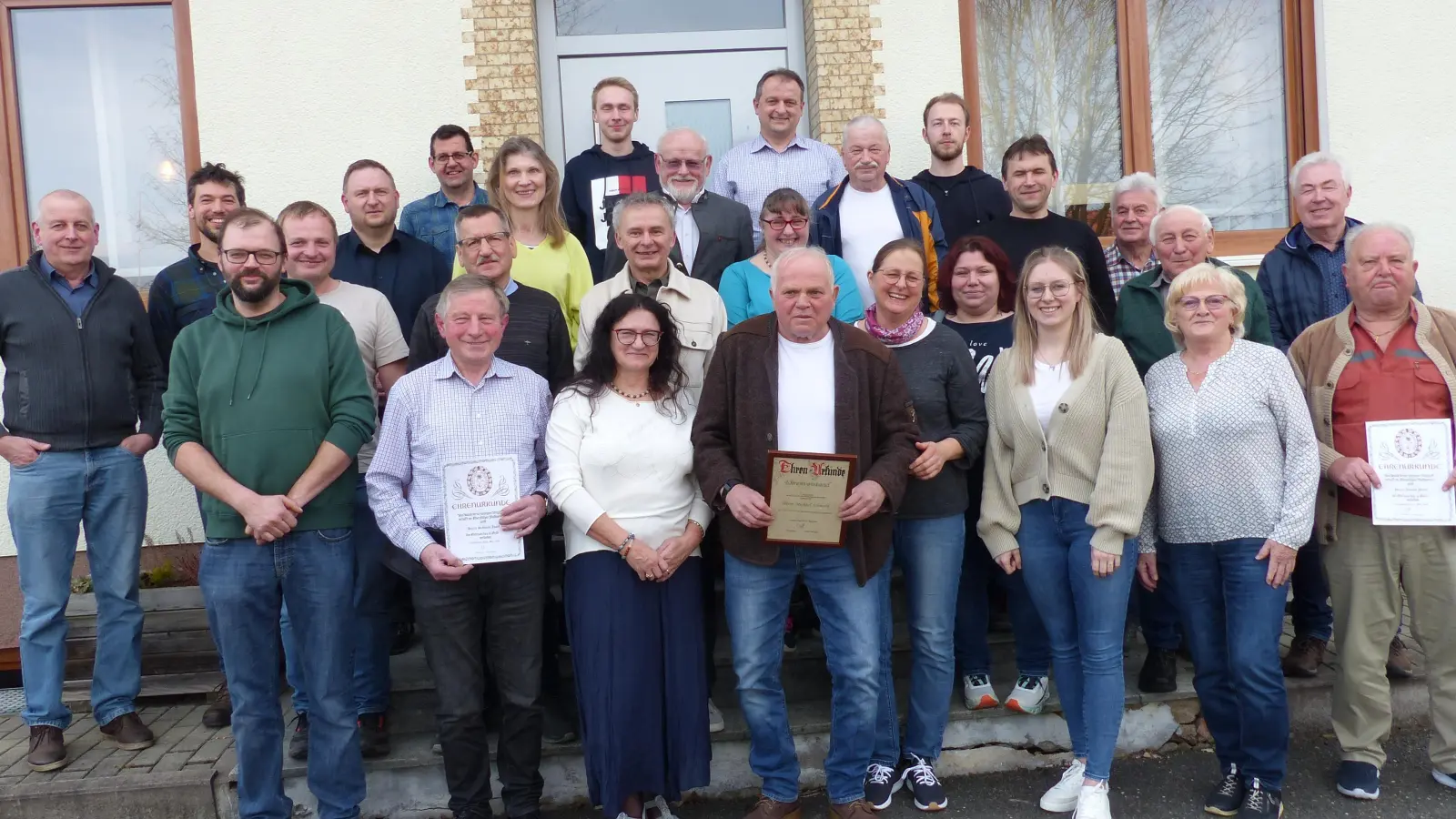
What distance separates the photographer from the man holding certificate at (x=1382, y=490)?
12.9 feet

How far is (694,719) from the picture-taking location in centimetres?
378

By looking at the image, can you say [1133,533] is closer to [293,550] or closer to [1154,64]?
[293,550]

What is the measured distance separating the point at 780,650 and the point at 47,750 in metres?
3.27

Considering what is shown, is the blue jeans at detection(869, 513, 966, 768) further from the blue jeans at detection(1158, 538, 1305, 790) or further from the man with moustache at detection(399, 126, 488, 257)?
the man with moustache at detection(399, 126, 488, 257)

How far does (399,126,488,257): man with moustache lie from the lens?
17.6 feet

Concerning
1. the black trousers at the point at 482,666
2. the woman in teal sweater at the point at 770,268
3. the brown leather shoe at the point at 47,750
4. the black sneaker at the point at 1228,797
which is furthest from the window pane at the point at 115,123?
the black sneaker at the point at 1228,797

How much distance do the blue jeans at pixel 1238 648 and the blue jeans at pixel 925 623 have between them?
0.85 m

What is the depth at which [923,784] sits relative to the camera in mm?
4031

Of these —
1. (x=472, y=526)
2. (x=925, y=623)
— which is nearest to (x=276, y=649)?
(x=472, y=526)

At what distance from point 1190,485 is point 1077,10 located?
4670 millimetres

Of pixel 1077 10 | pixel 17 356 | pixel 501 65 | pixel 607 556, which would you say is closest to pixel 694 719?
pixel 607 556

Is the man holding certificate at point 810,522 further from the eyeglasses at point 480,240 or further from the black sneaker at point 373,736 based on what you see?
the black sneaker at point 373,736

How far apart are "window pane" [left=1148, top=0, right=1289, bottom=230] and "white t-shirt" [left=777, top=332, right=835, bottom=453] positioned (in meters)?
4.76

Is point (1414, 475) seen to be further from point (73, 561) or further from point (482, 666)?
point (73, 561)
